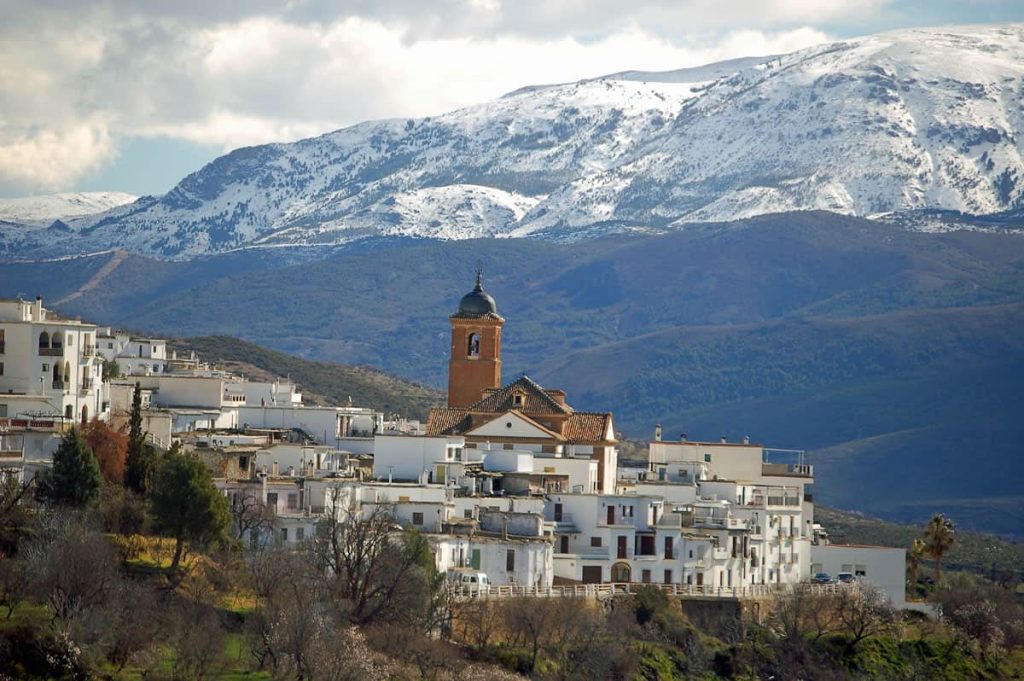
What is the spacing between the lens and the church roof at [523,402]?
107 m

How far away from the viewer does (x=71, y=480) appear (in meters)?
80.1

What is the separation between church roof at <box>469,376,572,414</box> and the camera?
351 feet

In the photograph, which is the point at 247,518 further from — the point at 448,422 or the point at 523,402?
the point at 523,402

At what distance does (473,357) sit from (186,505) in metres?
44.2

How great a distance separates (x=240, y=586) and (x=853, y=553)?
37453mm

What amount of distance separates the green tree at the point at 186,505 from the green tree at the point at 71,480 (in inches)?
89.8

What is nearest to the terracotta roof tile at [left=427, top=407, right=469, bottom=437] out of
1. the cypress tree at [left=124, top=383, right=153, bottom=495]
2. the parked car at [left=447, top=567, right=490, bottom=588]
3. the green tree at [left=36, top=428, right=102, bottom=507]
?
the parked car at [left=447, top=567, right=490, bottom=588]

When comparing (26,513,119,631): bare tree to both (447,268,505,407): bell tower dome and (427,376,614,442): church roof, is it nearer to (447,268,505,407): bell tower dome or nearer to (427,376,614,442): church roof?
(427,376,614,442): church roof

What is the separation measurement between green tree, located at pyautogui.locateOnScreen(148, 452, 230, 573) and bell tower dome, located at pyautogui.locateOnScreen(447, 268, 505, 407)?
1631 inches

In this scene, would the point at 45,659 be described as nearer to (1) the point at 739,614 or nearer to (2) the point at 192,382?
(1) the point at 739,614

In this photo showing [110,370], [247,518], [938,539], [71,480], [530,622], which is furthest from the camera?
[110,370]

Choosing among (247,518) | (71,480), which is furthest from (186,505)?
(247,518)

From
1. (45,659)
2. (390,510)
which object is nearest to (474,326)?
(390,510)

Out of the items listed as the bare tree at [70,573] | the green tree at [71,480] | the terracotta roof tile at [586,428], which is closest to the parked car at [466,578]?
the green tree at [71,480]
